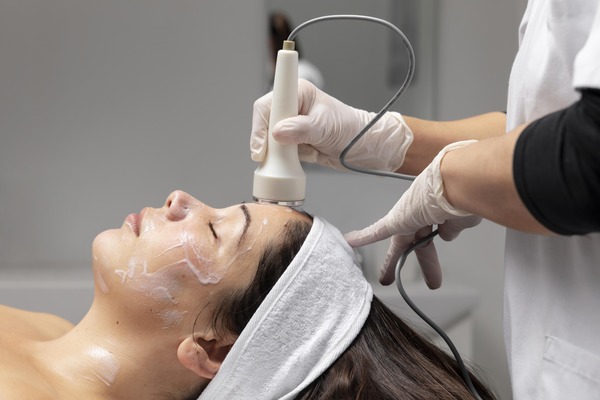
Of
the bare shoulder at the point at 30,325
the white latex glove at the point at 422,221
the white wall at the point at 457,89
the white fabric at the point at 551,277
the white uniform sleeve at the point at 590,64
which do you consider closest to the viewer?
the white uniform sleeve at the point at 590,64

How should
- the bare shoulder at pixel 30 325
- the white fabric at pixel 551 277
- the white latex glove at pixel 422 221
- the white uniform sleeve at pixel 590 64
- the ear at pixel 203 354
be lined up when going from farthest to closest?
the bare shoulder at pixel 30 325 → the ear at pixel 203 354 → the white latex glove at pixel 422 221 → the white fabric at pixel 551 277 → the white uniform sleeve at pixel 590 64

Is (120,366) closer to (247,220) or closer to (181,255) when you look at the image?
(181,255)

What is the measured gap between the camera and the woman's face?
1331 mm

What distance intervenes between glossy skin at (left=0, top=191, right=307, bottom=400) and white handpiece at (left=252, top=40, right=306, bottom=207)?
50 millimetres

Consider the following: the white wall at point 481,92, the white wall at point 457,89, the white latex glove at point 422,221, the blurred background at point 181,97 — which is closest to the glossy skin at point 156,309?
the white latex glove at point 422,221

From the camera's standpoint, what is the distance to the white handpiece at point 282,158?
1.38 meters

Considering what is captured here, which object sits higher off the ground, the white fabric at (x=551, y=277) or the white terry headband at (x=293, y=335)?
the white fabric at (x=551, y=277)

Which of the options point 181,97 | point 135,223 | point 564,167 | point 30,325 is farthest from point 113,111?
point 564,167

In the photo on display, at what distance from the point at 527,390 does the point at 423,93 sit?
6.19 feet

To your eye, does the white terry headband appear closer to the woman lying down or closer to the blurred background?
the woman lying down

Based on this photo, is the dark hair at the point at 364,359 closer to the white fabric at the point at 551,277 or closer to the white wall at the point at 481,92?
the white fabric at the point at 551,277

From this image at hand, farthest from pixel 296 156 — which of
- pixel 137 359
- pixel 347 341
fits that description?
pixel 137 359

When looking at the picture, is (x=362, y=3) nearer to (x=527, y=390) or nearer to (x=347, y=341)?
(x=347, y=341)

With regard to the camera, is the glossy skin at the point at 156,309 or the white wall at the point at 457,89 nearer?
the glossy skin at the point at 156,309
